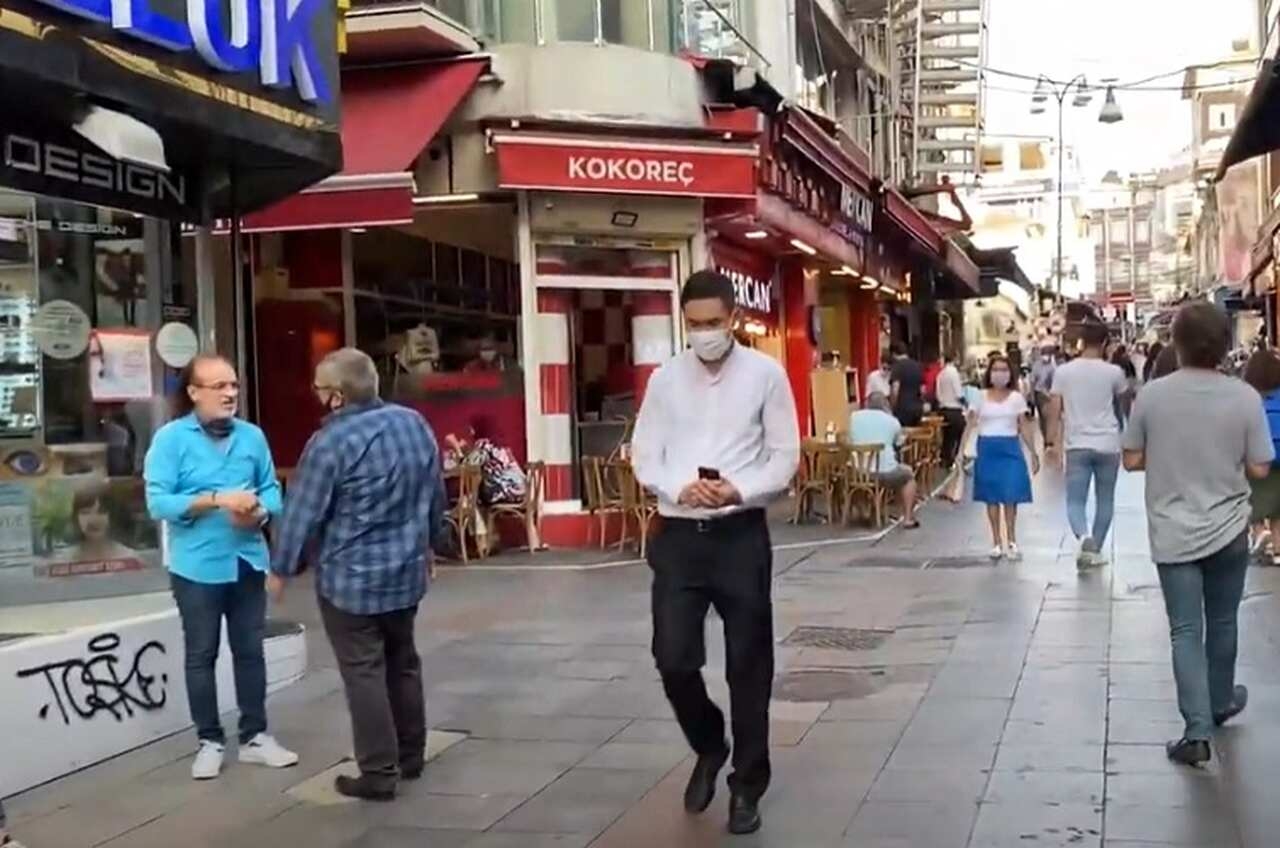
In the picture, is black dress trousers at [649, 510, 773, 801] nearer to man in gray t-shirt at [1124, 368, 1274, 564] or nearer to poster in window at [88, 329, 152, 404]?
man in gray t-shirt at [1124, 368, 1274, 564]

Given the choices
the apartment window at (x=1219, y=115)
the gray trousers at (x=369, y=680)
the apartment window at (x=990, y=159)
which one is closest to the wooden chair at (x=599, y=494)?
the gray trousers at (x=369, y=680)

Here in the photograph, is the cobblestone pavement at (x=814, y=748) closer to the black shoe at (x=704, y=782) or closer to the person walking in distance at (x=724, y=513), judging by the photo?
the black shoe at (x=704, y=782)

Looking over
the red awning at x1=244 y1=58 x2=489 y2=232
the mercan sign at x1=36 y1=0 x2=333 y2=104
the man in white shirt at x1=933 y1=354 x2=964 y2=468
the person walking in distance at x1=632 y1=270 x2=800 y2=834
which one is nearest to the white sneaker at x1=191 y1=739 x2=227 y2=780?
the person walking in distance at x1=632 y1=270 x2=800 y2=834

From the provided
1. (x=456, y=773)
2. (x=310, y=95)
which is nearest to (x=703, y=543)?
(x=456, y=773)

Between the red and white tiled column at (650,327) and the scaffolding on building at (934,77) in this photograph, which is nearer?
the red and white tiled column at (650,327)

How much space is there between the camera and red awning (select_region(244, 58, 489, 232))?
13.3 m

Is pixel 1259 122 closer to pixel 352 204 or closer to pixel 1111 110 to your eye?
pixel 352 204

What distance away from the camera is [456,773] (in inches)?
259

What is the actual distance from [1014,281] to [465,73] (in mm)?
26549

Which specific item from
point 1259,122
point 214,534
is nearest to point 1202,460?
point 214,534

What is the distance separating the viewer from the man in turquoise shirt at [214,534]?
21.3ft

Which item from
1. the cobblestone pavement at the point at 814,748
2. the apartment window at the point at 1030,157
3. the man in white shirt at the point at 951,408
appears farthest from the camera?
the apartment window at the point at 1030,157

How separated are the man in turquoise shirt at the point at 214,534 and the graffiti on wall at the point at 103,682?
464mm

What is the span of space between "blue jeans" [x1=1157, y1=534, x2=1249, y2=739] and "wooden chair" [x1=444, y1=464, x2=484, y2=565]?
316 inches
